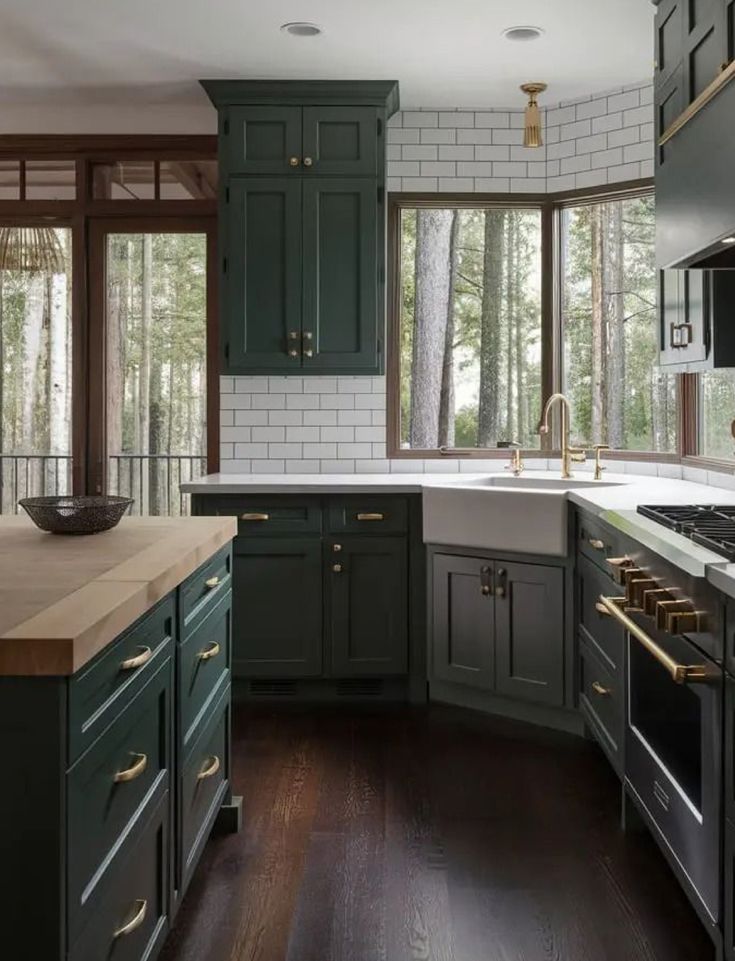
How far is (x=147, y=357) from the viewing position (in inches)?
194

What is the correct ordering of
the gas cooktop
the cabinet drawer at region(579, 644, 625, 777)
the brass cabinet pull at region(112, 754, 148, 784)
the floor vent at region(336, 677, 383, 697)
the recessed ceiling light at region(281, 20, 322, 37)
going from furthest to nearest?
the floor vent at region(336, 677, 383, 697)
the recessed ceiling light at region(281, 20, 322, 37)
the cabinet drawer at region(579, 644, 625, 777)
the gas cooktop
the brass cabinet pull at region(112, 754, 148, 784)

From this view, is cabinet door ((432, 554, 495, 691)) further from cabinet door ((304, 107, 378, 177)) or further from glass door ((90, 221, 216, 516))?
cabinet door ((304, 107, 378, 177))

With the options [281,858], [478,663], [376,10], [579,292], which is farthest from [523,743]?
[376,10]

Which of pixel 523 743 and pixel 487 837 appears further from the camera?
pixel 523 743

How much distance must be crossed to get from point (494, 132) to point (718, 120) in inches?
107

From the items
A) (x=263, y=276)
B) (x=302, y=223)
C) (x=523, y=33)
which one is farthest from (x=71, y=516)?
(x=523, y=33)

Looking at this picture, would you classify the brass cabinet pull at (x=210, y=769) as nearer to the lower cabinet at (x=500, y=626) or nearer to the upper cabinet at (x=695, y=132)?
the lower cabinet at (x=500, y=626)

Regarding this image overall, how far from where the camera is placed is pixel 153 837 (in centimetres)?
199

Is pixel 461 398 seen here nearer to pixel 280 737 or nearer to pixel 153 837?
pixel 280 737

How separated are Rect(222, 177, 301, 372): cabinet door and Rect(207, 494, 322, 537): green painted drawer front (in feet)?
2.20

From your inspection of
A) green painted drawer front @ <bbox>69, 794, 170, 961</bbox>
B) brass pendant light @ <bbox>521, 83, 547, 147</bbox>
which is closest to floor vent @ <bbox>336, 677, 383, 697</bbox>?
green painted drawer front @ <bbox>69, 794, 170, 961</bbox>

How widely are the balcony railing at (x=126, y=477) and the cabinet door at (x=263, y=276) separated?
0.73 meters

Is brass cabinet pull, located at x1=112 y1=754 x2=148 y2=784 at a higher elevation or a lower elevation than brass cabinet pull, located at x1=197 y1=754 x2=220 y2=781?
higher

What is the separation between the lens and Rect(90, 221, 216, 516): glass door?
16.1 ft
